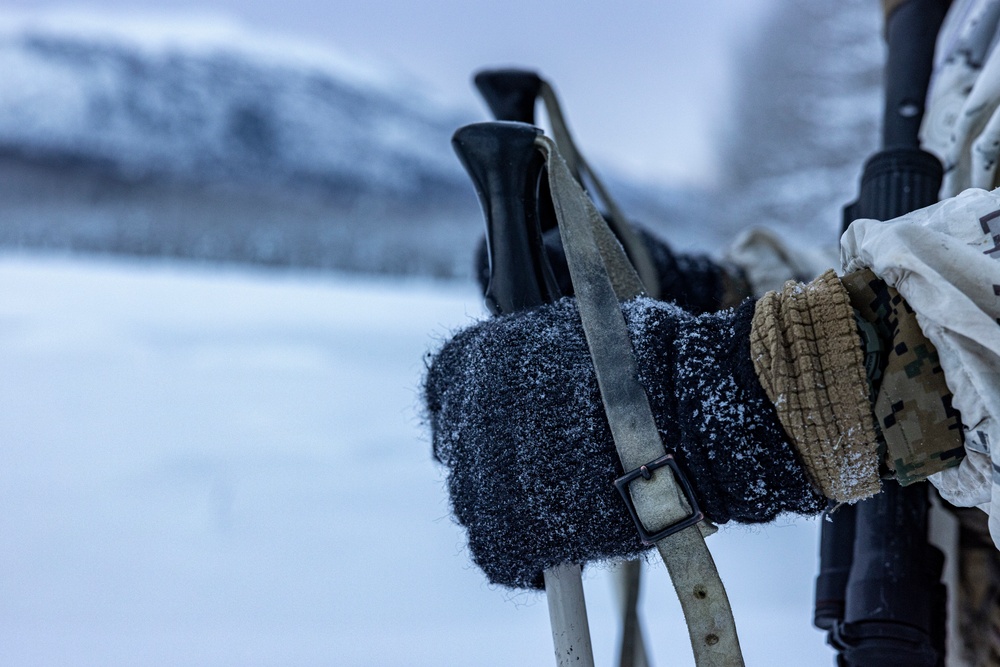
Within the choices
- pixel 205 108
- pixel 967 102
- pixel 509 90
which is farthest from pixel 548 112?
pixel 205 108

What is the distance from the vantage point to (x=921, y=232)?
1.05 feet

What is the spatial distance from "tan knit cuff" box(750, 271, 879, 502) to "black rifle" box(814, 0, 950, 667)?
153 mm

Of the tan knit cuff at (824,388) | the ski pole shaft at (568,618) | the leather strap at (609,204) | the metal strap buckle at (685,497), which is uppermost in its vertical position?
the leather strap at (609,204)

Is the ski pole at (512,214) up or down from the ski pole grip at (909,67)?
down

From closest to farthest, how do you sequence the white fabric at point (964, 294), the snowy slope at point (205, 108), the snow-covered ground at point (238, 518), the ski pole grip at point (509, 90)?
1. the white fabric at point (964, 294)
2. the ski pole grip at point (509, 90)
3. the snow-covered ground at point (238, 518)
4. the snowy slope at point (205, 108)

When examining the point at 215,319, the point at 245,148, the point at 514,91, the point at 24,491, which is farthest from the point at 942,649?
the point at 245,148

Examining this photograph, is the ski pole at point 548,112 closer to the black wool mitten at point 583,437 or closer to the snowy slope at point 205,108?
the black wool mitten at point 583,437

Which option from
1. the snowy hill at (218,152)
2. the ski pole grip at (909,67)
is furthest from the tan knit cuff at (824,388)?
the snowy hill at (218,152)

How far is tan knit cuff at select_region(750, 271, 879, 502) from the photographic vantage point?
12.7 inches

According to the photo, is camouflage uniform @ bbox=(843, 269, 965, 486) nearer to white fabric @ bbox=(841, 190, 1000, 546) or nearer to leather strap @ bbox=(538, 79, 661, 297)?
white fabric @ bbox=(841, 190, 1000, 546)

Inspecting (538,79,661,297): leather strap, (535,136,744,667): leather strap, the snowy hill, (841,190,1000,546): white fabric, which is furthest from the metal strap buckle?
the snowy hill

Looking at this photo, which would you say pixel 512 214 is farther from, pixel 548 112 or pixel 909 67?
pixel 909 67

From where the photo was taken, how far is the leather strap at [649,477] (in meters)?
0.35

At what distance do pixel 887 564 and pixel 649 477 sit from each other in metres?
0.28
